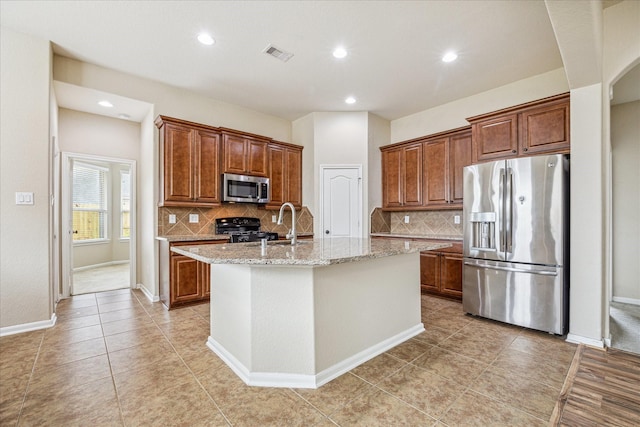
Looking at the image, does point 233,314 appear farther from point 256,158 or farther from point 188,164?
point 256,158

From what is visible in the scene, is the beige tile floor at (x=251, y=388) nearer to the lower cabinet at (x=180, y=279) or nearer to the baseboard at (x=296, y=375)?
the baseboard at (x=296, y=375)

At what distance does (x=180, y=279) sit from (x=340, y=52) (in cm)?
330

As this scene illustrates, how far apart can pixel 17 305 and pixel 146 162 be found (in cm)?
225

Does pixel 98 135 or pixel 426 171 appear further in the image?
pixel 426 171

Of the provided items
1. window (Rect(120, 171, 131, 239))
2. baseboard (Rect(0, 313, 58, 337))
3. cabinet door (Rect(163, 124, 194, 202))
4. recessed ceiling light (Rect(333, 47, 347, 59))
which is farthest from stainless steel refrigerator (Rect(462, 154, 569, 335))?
window (Rect(120, 171, 131, 239))

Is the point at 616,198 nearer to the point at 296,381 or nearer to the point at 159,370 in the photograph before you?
the point at 296,381

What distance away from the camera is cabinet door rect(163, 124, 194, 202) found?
3775mm

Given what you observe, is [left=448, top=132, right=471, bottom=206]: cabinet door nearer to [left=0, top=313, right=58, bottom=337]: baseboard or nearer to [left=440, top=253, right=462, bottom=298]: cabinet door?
[left=440, top=253, right=462, bottom=298]: cabinet door

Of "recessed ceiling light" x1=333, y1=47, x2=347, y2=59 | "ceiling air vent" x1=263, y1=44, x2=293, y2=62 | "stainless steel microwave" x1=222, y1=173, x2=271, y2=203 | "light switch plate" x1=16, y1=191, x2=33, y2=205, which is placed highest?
"ceiling air vent" x1=263, y1=44, x2=293, y2=62

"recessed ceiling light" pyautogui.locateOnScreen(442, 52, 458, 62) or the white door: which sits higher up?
"recessed ceiling light" pyautogui.locateOnScreen(442, 52, 458, 62)

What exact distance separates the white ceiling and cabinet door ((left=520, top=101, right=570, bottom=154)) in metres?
0.69

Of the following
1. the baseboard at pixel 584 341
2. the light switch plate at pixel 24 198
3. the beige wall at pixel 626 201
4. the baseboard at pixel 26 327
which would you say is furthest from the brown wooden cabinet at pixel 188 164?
the beige wall at pixel 626 201

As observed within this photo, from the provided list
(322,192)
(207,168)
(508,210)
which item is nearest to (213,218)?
(207,168)

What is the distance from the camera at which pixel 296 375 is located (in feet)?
6.41
